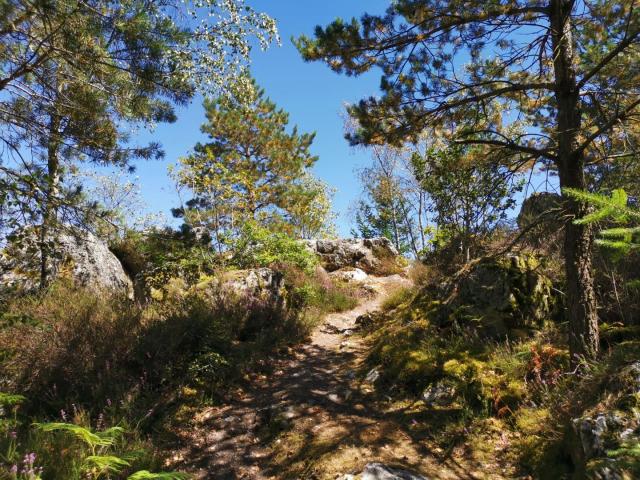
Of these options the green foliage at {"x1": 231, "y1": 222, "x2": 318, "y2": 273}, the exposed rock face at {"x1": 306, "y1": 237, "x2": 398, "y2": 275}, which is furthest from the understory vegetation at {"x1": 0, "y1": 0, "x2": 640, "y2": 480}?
the exposed rock face at {"x1": 306, "y1": 237, "x2": 398, "y2": 275}

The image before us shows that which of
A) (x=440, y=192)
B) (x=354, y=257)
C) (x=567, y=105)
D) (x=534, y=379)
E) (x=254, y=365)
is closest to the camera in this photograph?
(x=567, y=105)

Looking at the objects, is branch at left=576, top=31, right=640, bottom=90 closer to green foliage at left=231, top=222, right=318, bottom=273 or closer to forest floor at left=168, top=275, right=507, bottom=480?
forest floor at left=168, top=275, right=507, bottom=480

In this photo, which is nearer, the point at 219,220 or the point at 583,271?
the point at 583,271

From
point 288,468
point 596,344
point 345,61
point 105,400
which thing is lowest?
point 288,468

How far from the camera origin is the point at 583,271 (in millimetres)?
4051

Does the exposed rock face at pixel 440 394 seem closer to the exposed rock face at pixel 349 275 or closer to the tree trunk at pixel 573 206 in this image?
the tree trunk at pixel 573 206

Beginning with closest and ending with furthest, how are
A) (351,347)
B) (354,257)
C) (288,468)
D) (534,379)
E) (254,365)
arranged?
(288,468) < (534,379) < (254,365) < (351,347) < (354,257)

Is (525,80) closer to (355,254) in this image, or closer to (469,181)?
(469,181)

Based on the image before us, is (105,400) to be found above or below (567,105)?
below

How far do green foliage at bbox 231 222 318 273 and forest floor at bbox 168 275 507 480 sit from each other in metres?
4.29

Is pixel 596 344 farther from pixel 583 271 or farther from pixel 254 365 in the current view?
pixel 254 365

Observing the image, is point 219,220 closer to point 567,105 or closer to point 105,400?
point 105,400

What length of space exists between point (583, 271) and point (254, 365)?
5.32 meters

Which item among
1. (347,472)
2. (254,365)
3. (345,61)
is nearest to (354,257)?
(254,365)
